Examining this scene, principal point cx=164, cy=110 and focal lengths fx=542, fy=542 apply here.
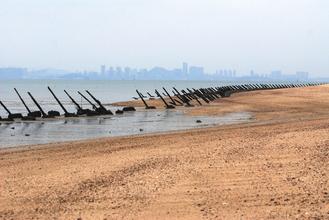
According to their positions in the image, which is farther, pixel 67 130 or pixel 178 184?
pixel 67 130

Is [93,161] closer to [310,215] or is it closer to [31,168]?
[31,168]

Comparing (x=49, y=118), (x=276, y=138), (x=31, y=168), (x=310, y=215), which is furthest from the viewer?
(x=49, y=118)

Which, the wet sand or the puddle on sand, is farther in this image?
the puddle on sand

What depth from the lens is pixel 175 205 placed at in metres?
9.41

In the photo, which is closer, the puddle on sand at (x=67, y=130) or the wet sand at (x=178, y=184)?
the wet sand at (x=178, y=184)

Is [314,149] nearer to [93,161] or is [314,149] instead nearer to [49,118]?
[93,161]

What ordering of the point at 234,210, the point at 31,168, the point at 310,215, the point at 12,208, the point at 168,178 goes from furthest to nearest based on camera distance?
1. the point at 31,168
2. the point at 168,178
3. the point at 12,208
4. the point at 234,210
5. the point at 310,215

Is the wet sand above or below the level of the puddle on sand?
above

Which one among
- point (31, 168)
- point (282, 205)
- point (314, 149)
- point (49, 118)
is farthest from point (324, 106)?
point (282, 205)

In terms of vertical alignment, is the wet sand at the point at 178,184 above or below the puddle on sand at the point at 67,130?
above

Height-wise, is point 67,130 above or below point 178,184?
below

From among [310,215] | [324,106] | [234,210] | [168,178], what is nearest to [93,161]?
[168,178]

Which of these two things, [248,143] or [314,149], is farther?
[248,143]

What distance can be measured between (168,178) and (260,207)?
3.03 meters
